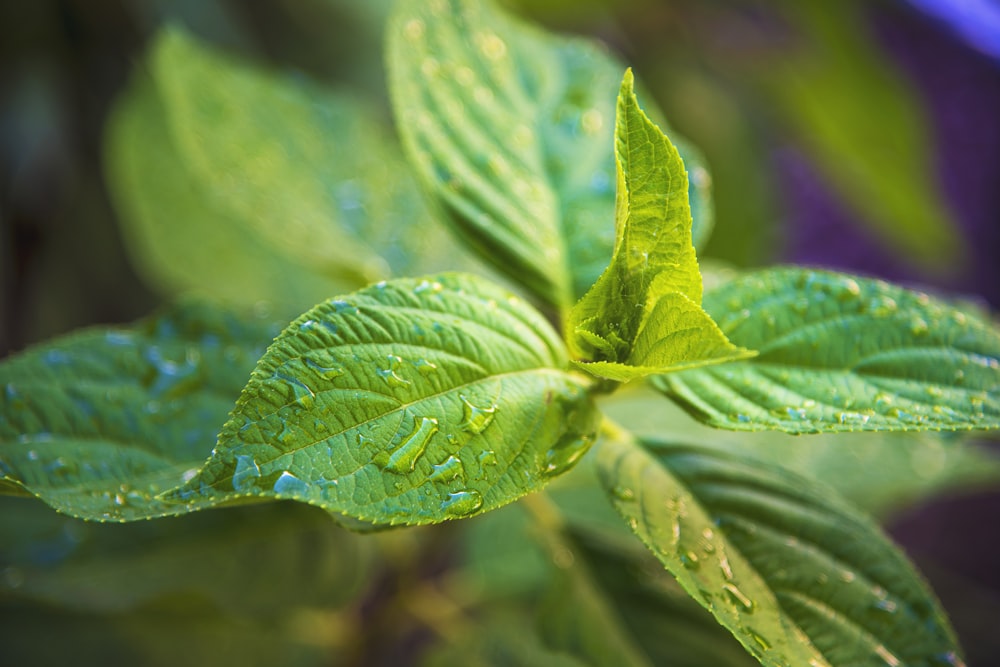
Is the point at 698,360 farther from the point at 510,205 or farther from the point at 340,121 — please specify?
the point at 340,121

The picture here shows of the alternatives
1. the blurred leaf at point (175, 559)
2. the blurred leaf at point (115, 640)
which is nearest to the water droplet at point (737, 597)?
the blurred leaf at point (175, 559)

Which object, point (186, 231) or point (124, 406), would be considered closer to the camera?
point (124, 406)

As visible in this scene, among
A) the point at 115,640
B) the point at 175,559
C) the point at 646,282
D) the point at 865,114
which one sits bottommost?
the point at 115,640

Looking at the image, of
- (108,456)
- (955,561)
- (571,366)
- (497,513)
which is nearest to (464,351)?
(571,366)

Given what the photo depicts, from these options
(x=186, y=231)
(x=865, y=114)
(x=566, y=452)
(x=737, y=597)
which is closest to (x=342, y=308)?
(x=566, y=452)

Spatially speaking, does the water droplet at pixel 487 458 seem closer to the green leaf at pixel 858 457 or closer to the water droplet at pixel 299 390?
the water droplet at pixel 299 390

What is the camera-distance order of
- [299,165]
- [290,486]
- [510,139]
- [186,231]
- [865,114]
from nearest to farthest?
1. [290,486]
2. [510,139]
3. [299,165]
4. [186,231]
5. [865,114]

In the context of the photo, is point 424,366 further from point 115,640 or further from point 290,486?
point 115,640
